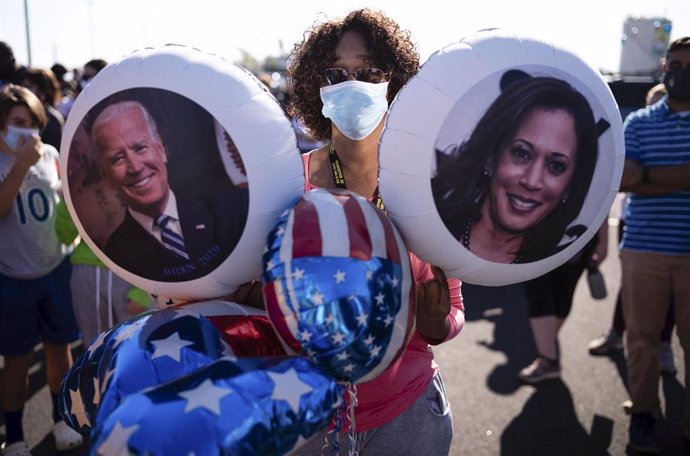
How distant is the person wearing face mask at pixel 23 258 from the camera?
3.08 meters

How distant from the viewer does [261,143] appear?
1.25m

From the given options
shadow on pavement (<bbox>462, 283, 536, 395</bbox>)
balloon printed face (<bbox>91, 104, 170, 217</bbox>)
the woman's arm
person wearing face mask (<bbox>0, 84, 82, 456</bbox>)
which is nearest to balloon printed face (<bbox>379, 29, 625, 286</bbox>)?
balloon printed face (<bbox>91, 104, 170, 217</bbox>)

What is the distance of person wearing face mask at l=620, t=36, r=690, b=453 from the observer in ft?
10.0

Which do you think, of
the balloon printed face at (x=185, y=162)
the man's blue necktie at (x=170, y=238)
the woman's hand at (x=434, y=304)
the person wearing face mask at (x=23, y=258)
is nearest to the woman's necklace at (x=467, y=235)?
the woman's hand at (x=434, y=304)

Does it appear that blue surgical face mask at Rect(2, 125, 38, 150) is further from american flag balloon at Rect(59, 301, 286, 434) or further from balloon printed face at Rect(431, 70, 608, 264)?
balloon printed face at Rect(431, 70, 608, 264)

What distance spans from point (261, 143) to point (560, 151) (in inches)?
26.2

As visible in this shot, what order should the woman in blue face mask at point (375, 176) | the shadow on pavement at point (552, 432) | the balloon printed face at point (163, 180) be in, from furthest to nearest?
the shadow on pavement at point (552, 432)
the woman in blue face mask at point (375, 176)
the balloon printed face at point (163, 180)

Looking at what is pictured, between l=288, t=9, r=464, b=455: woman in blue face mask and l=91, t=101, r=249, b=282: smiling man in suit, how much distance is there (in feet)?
1.40

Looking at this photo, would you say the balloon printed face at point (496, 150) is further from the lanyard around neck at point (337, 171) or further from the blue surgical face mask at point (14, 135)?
the blue surgical face mask at point (14, 135)

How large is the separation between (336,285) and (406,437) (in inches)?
28.4

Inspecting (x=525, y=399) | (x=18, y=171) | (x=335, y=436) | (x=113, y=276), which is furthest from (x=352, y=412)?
(x=525, y=399)

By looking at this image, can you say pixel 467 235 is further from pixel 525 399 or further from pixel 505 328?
pixel 505 328

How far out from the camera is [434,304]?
149 cm

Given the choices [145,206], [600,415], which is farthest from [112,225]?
[600,415]
